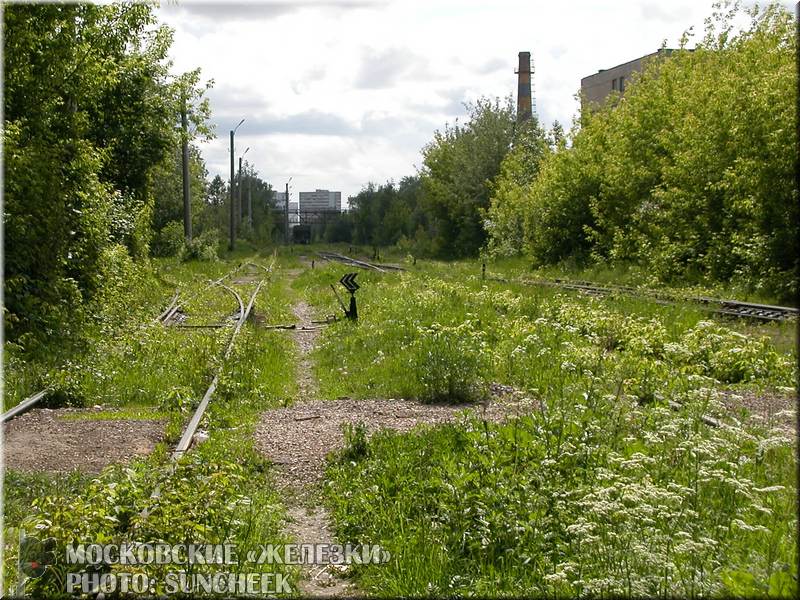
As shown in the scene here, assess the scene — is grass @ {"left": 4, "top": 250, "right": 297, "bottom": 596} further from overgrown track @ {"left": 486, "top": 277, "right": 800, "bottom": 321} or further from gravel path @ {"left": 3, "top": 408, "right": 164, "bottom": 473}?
overgrown track @ {"left": 486, "top": 277, "right": 800, "bottom": 321}

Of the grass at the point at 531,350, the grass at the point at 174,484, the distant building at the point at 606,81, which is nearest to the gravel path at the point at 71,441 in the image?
the grass at the point at 174,484

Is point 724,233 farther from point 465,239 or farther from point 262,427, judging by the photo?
point 465,239

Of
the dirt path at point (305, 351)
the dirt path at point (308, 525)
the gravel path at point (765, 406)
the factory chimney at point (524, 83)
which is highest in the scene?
the factory chimney at point (524, 83)

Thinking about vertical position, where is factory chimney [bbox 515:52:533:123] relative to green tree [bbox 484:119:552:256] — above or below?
above

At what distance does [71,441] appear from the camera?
8.05 meters

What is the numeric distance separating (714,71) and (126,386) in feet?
77.0

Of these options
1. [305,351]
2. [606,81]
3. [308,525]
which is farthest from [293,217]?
[308,525]

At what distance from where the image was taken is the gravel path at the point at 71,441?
7.29 m

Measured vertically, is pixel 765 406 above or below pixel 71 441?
above

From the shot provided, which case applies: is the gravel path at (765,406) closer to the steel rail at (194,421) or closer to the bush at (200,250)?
the steel rail at (194,421)

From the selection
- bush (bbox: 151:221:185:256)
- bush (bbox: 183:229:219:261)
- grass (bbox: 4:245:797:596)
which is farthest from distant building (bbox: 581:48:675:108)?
grass (bbox: 4:245:797:596)

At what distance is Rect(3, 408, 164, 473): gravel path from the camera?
7293mm

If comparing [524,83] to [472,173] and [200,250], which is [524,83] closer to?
[472,173]

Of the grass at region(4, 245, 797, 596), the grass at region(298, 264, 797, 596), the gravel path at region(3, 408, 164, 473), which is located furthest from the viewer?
the gravel path at region(3, 408, 164, 473)
